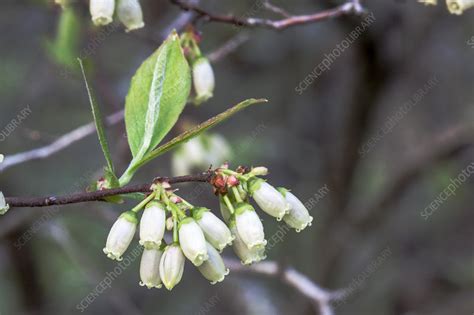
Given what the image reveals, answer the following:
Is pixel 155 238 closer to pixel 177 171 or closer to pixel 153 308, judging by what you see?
pixel 177 171

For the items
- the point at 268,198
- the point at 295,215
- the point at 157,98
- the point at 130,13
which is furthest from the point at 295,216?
the point at 130,13

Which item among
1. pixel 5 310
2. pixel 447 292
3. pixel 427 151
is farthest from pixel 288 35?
pixel 5 310

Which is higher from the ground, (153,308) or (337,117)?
(337,117)

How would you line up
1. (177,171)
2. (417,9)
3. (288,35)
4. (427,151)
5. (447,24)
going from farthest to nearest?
(288,35)
(447,24)
(417,9)
(427,151)
(177,171)

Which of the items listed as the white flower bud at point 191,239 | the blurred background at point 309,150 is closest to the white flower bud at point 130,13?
the white flower bud at point 191,239

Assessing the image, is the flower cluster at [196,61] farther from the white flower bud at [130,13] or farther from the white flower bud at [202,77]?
the white flower bud at [130,13]

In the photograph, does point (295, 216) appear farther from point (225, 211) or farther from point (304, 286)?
point (304, 286)

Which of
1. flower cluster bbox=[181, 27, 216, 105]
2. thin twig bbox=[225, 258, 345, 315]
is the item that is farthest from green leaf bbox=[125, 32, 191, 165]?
thin twig bbox=[225, 258, 345, 315]
